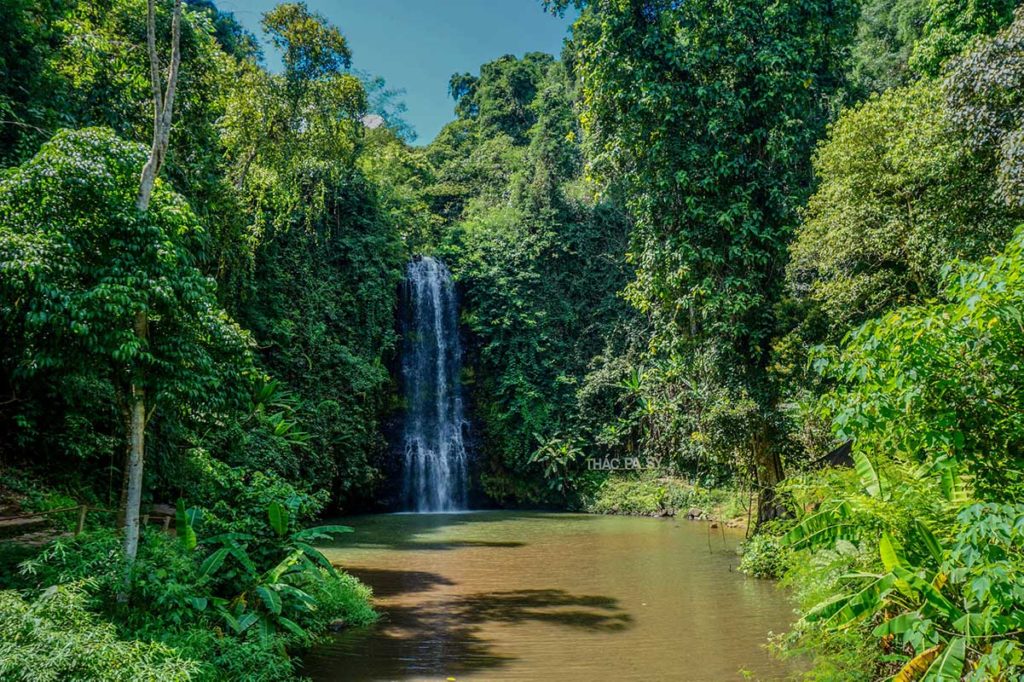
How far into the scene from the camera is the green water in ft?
20.5

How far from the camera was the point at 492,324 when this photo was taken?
23797mm

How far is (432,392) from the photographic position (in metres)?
22.7

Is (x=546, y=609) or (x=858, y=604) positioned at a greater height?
(x=858, y=604)

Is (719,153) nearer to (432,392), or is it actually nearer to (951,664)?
(951,664)

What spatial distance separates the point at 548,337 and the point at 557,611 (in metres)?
16.2

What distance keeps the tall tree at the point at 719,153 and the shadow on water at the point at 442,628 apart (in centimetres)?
376

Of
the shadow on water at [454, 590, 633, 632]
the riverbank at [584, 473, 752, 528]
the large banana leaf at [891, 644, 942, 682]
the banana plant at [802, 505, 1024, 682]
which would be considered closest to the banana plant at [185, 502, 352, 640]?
the shadow on water at [454, 590, 633, 632]

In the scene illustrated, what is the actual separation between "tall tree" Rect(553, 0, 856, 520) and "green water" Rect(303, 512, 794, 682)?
95.2 inches

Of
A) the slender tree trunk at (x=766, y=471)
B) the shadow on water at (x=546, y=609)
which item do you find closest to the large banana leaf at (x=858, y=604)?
the shadow on water at (x=546, y=609)

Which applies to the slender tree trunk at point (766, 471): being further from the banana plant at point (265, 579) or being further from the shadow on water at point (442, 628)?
the banana plant at point (265, 579)

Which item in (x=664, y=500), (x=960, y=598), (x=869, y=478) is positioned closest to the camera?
(x=960, y=598)

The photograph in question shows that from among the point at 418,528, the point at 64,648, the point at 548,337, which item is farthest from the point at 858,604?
the point at 548,337

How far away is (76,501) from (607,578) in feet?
25.1

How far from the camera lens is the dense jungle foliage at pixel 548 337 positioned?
12.2 ft
